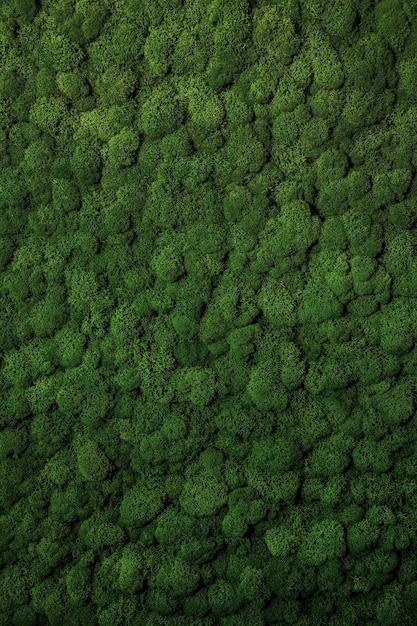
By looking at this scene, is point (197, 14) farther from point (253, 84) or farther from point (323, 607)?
point (323, 607)

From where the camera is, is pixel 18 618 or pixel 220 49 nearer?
pixel 220 49

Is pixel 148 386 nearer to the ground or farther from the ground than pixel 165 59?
nearer to the ground

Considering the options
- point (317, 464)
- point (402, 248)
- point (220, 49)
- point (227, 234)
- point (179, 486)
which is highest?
point (220, 49)

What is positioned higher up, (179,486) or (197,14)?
(197,14)

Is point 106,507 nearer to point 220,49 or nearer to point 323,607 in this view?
point 323,607

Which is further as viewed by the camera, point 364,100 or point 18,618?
point 18,618

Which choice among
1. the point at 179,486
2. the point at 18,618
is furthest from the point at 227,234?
the point at 18,618

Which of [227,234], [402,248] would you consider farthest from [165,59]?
[402,248]

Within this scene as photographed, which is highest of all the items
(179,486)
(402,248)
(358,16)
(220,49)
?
(220,49)
